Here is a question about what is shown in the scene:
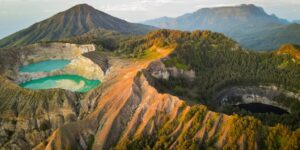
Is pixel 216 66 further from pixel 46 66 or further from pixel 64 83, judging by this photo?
pixel 46 66

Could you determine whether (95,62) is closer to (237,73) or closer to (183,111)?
(183,111)

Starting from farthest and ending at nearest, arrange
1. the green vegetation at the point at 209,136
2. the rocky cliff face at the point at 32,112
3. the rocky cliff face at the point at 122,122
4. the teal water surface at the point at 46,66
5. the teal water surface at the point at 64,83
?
the teal water surface at the point at 46,66 < the teal water surface at the point at 64,83 < the rocky cliff face at the point at 32,112 < the rocky cliff face at the point at 122,122 < the green vegetation at the point at 209,136

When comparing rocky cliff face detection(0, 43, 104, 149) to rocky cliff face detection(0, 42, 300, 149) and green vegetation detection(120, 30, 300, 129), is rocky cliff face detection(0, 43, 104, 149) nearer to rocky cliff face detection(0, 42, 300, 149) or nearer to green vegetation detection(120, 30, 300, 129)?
rocky cliff face detection(0, 42, 300, 149)

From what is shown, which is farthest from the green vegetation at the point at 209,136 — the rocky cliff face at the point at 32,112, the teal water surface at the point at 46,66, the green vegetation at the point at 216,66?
the teal water surface at the point at 46,66

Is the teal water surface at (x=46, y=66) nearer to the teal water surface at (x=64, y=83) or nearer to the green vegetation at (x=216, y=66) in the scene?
the teal water surface at (x=64, y=83)

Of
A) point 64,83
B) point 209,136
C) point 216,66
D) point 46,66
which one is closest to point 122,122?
point 209,136

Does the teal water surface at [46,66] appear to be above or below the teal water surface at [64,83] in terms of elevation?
above
